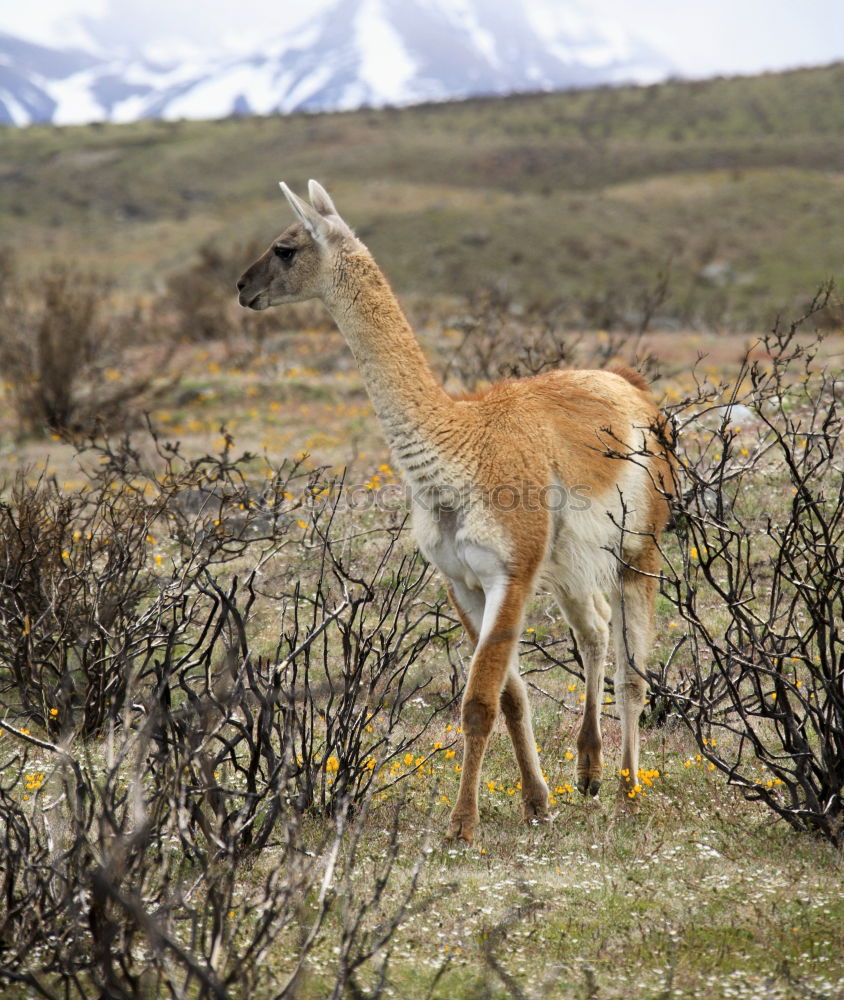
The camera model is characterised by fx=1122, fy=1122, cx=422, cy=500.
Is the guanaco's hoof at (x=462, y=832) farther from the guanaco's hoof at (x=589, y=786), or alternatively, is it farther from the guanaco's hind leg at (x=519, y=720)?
the guanaco's hoof at (x=589, y=786)

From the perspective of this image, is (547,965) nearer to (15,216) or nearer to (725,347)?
(725,347)

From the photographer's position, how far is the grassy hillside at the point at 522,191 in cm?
3741

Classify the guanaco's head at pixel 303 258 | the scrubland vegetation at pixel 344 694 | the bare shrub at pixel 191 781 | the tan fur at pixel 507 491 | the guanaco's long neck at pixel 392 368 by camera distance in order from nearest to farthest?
the bare shrub at pixel 191 781 → the scrubland vegetation at pixel 344 694 → the tan fur at pixel 507 491 → the guanaco's long neck at pixel 392 368 → the guanaco's head at pixel 303 258

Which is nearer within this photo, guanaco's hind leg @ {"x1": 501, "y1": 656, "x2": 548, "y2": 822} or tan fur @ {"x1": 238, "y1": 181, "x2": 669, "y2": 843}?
tan fur @ {"x1": 238, "y1": 181, "x2": 669, "y2": 843}

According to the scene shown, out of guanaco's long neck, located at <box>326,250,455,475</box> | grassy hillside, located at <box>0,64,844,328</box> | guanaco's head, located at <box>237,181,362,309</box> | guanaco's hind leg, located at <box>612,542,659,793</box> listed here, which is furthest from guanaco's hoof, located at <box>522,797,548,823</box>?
grassy hillside, located at <box>0,64,844,328</box>

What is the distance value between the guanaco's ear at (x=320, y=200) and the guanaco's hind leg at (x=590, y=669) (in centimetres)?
204

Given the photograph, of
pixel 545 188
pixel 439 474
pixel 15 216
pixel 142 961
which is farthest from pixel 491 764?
pixel 15 216

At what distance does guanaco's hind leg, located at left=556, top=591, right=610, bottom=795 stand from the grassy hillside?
1775 centimetres

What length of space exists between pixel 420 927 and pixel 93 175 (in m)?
65.5

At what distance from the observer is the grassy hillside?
3741 centimetres

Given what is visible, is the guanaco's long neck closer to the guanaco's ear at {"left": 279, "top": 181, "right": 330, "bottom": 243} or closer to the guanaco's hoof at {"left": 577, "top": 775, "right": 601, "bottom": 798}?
the guanaco's ear at {"left": 279, "top": 181, "right": 330, "bottom": 243}

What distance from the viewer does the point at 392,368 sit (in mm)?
4641

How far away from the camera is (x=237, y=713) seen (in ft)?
19.5

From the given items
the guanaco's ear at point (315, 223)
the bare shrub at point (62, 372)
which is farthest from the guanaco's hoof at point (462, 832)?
the bare shrub at point (62, 372)
